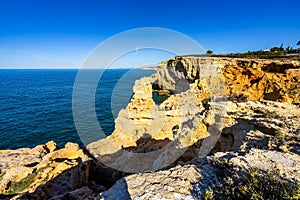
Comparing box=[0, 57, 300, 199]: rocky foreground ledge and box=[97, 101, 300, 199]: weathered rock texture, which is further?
box=[0, 57, 300, 199]: rocky foreground ledge

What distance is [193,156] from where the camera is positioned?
8109mm

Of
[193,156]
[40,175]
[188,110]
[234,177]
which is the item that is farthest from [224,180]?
[188,110]

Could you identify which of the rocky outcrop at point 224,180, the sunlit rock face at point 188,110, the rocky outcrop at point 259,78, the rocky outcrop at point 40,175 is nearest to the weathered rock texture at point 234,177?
the rocky outcrop at point 224,180

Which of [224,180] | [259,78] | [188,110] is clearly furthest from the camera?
[259,78]

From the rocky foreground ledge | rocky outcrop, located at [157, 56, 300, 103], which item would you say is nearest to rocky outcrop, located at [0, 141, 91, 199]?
the rocky foreground ledge

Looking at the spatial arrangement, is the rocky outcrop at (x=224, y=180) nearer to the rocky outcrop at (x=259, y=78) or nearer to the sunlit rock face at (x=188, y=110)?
the sunlit rock face at (x=188, y=110)

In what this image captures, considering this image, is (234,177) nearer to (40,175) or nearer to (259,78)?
(40,175)

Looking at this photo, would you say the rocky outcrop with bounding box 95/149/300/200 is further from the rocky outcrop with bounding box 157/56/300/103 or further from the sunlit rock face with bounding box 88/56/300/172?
the rocky outcrop with bounding box 157/56/300/103

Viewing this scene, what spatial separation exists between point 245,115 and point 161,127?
7.48 meters

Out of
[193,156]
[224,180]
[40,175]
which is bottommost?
[40,175]

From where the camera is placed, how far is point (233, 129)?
7516 millimetres

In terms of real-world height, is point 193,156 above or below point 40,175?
above

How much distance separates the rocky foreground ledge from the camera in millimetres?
3654

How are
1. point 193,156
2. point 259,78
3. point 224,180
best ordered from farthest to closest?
point 259,78 < point 193,156 < point 224,180
